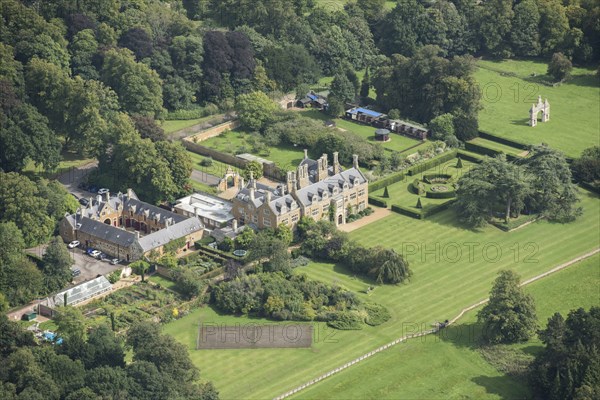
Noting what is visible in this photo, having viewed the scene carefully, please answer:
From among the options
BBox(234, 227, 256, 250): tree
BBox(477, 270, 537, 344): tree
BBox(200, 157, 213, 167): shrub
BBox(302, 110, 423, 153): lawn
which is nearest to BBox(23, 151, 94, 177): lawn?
BBox(200, 157, 213, 167): shrub

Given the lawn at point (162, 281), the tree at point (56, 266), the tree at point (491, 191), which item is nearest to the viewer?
the tree at point (56, 266)

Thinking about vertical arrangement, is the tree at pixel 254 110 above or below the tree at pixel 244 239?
above

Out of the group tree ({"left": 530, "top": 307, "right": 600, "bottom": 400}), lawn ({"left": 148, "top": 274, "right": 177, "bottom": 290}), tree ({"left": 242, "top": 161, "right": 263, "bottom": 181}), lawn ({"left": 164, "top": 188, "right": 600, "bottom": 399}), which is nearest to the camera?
tree ({"left": 530, "top": 307, "right": 600, "bottom": 400})

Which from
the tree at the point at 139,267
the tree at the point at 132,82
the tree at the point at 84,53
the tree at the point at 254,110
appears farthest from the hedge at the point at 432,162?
the tree at the point at 84,53

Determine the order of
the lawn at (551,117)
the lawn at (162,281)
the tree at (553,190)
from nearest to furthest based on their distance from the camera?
the lawn at (162,281) < the tree at (553,190) < the lawn at (551,117)

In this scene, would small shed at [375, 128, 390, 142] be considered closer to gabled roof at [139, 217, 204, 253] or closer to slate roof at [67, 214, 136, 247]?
gabled roof at [139, 217, 204, 253]

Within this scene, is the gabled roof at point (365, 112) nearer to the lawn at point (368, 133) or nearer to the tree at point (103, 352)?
the lawn at point (368, 133)

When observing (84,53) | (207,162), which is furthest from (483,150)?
(84,53)
